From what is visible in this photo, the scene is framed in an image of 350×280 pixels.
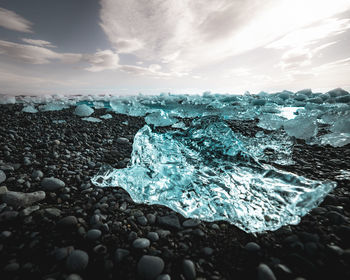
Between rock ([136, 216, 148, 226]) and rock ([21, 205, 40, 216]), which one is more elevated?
rock ([21, 205, 40, 216])

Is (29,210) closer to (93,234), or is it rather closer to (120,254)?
(93,234)

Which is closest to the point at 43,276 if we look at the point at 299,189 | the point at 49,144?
the point at 299,189

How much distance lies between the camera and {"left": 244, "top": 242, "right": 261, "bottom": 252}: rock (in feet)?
3.32

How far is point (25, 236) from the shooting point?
1.06 m

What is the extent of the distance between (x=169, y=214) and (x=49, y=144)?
244 cm

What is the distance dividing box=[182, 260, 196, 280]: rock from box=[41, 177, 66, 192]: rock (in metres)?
1.36

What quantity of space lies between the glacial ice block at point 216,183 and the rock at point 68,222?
0.46 metres

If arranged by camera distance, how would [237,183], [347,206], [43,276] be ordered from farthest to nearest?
[237,183] < [347,206] < [43,276]

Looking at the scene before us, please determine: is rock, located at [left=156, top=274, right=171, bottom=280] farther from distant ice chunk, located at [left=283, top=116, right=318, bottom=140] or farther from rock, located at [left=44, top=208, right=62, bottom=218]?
distant ice chunk, located at [left=283, top=116, right=318, bottom=140]

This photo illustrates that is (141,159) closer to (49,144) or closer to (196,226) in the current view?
(196,226)

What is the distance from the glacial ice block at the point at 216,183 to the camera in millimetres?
1242

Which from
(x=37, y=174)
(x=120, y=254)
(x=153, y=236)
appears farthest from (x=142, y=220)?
(x=37, y=174)

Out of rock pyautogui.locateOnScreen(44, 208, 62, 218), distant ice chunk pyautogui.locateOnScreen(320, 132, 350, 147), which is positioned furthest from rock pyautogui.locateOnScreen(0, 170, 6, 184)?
distant ice chunk pyautogui.locateOnScreen(320, 132, 350, 147)

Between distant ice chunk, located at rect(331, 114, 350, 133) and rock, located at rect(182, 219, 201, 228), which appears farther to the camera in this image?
distant ice chunk, located at rect(331, 114, 350, 133)
